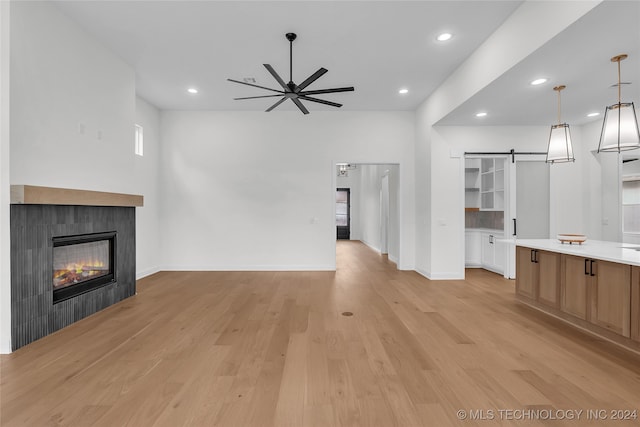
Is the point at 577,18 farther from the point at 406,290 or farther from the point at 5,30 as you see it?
the point at 5,30

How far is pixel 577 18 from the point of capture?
91.0 inches

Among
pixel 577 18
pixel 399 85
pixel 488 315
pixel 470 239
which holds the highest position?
pixel 399 85

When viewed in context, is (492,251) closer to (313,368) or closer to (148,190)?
(313,368)

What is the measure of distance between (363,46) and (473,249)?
4902 mm

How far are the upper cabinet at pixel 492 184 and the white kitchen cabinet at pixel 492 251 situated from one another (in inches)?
21.6

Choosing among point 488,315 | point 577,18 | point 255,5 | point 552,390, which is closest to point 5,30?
point 255,5

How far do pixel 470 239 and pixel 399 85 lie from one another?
3.73 m

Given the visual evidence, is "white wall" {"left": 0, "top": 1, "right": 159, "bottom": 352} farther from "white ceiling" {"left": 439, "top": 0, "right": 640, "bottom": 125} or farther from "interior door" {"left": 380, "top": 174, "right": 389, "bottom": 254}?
"interior door" {"left": 380, "top": 174, "right": 389, "bottom": 254}

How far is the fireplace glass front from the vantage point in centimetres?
312

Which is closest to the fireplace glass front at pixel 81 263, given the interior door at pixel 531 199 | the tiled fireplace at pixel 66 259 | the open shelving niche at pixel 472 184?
the tiled fireplace at pixel 66 259

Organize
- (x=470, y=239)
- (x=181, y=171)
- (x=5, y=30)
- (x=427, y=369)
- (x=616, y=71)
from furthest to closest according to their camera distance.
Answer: (x=470, y=239) < (x=181, y=171) < (x=616, y=71) < (x=5, y=30) < (x=427, y=369)

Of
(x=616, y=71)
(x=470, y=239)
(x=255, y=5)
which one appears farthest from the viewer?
(x=470, y=239)

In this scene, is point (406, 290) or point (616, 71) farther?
point (406, 290)

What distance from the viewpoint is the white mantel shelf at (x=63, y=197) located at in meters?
2.54
